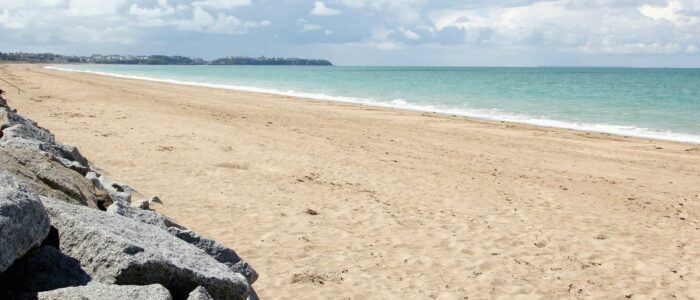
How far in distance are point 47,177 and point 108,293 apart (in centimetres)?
290

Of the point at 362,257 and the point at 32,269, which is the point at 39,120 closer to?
the point at 362,257

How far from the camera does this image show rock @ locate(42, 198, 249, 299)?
13.1ft

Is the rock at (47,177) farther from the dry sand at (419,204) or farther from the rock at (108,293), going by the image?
the dry sand at (419,204)

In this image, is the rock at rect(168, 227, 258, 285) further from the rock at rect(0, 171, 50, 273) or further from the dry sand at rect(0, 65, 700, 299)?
the rock at rect(0, 171, 50, 273)

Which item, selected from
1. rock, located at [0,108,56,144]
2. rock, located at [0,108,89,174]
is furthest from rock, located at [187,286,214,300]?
rock, located at [0,108,56,144]

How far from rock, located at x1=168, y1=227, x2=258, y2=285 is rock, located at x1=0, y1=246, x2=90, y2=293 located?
139 cm

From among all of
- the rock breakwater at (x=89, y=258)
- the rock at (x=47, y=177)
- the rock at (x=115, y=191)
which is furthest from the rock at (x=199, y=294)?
the rock at (x=115, y=191)

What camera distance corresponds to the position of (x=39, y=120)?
18828 mm

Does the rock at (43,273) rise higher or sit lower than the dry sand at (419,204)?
higher

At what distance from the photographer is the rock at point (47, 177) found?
5.43m

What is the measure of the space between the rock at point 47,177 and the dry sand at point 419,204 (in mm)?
1967

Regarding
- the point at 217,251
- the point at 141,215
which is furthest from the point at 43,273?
the point at 141,215

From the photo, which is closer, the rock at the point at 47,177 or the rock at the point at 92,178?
the rock at the point at 47,177

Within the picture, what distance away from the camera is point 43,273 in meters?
3.96
